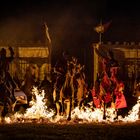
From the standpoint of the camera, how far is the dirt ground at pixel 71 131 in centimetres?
1436

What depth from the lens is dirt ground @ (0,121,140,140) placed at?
14.4m

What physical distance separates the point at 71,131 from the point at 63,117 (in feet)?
11.4

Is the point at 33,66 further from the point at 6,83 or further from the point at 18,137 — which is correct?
the point at 18,137

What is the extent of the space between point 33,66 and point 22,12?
7.18 metres

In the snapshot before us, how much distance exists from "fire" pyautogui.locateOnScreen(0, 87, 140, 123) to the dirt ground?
34.2 inches

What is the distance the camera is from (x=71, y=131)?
15.6 meters

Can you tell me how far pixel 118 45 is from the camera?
23281 mm

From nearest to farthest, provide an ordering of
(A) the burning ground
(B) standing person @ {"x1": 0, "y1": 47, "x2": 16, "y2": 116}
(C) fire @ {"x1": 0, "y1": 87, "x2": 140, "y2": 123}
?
1. (A) the burning ground
2. (B) standing person @ {"x1": 0, "y1": 47, "x2": 16, "y2": 116}
3. (C) fire @ {"x1": 0, "y1": 87, "x2": 140, "y2": 123}

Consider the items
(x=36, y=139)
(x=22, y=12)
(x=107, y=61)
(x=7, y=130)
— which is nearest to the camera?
(x=36, y=139)

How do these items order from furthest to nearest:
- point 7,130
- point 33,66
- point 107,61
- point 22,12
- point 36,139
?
point 22,12
point 33,66
point 107,61
point 7,130
point 36,139

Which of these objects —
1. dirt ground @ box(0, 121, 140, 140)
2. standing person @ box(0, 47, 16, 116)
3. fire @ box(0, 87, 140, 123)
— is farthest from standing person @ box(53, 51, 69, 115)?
dirt ground @ box(0, 121, 140, 140)

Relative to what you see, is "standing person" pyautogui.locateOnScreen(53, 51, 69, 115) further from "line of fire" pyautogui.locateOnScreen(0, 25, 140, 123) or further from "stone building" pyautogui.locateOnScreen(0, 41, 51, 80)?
"stone building" pyautogui.locateOnScreen(0, 41, 51, 80)

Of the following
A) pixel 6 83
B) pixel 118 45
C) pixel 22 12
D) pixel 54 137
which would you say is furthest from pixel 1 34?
pixel 54 137

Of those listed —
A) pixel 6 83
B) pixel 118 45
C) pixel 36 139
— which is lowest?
pixel 36 139
